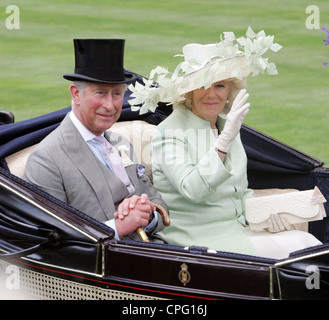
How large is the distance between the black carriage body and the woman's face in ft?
2.85

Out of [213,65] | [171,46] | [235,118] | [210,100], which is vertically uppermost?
[171,46]

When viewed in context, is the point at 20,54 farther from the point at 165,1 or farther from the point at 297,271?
the point at 297,271

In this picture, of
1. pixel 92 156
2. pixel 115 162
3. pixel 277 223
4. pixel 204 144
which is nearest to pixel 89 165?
pixel 92 156

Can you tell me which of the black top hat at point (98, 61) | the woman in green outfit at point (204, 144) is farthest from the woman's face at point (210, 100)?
the black top hat at point (98, 61)

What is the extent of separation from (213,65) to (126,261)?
3.49ft

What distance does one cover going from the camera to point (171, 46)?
12609 mm

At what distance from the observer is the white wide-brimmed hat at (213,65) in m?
4.16

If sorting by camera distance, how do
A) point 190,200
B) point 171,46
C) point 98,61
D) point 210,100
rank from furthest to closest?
point 171,46
point 210,100
point 190,200
point 98,61

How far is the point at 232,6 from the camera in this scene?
609 inches

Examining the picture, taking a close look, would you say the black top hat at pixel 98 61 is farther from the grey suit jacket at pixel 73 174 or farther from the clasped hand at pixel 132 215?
the clasped hand at pixel 132 215

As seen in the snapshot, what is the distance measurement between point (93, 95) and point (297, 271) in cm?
126

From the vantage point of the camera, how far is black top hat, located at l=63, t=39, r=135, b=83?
13.2ft

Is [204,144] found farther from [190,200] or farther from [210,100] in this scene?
[190,200]
